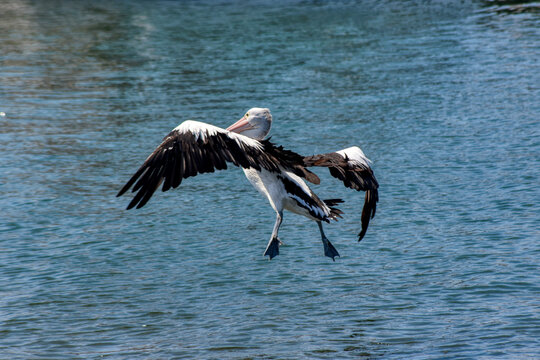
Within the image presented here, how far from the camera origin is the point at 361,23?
27.9m

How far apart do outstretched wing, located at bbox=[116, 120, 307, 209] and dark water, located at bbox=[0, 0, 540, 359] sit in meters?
1.37

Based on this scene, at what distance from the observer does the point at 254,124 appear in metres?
8.77

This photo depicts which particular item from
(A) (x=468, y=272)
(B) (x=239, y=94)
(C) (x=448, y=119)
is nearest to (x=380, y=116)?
(C) (x=448, y=119)

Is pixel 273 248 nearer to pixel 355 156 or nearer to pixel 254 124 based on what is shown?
pixel 355 156

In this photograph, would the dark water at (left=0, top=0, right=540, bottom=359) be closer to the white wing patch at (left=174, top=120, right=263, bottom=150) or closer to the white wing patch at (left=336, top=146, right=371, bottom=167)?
the white wing patch at (left=336, top=146, right=371, bottom=167)

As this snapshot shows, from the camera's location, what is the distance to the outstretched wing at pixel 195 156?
695cm

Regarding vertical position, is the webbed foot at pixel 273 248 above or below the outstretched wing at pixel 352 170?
below

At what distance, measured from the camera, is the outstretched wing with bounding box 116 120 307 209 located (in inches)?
274

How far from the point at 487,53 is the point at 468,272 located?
1390cm

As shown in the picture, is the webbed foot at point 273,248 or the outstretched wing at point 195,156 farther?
the webbed foot at point 273,248

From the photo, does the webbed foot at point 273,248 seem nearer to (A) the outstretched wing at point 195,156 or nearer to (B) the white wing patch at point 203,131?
(A) the outstretched wing at point 195,156

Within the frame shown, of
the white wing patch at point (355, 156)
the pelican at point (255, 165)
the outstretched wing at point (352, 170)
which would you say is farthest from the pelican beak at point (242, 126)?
the white wing patch at point (355, 156)

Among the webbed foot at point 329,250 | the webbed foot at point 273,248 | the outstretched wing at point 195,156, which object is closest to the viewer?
the outstretched wing at point 195,156

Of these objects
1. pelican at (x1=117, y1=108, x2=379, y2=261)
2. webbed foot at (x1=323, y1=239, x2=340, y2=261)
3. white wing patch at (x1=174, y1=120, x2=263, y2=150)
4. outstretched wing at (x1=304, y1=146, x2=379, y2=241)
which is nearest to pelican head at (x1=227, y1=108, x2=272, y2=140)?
pelican at (x1=117, y1=108, x2=379, y2=261)
